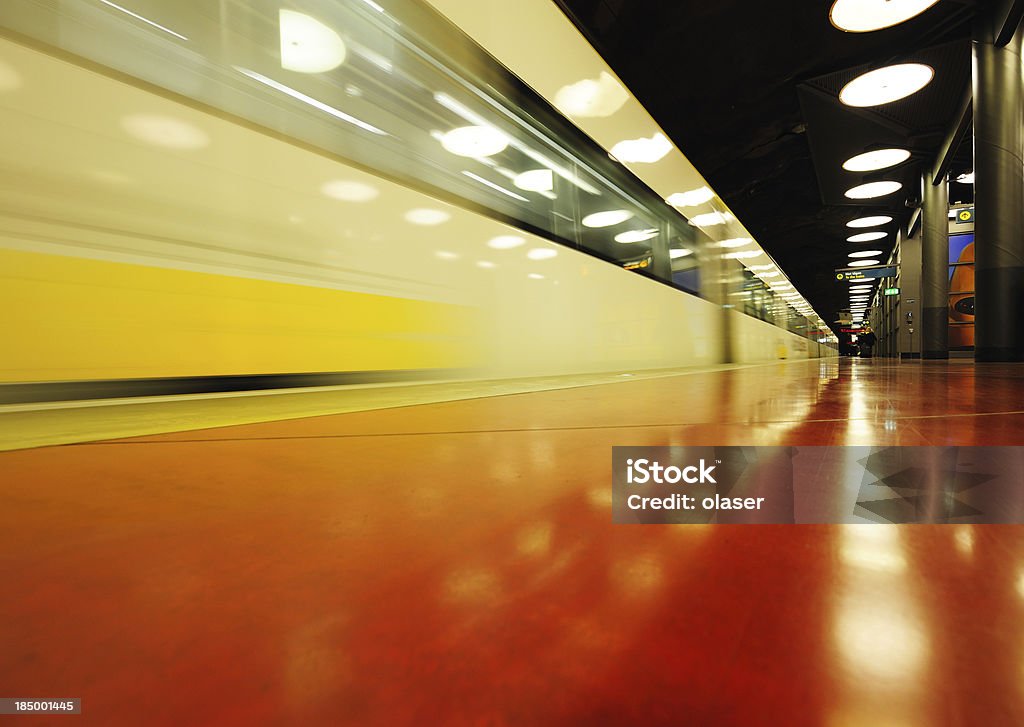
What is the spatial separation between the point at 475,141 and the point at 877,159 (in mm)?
7759

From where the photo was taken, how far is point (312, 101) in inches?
66.0

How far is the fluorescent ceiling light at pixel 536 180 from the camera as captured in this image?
8.94ft

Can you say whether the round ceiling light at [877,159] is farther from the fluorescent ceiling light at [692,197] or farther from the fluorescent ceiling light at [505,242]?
the fluorescent ceiling light at [505,242]

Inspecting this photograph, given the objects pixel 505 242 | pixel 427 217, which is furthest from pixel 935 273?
pixel 427 217

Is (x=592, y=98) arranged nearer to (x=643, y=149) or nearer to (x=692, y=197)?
(x=643, y=149)

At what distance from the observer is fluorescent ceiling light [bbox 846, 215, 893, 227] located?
10109 millimetres

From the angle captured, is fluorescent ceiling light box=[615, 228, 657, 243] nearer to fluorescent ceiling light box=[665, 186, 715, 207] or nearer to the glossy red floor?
fluorescent ceiling light box=[665, 186, 715, 207]

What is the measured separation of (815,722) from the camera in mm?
105

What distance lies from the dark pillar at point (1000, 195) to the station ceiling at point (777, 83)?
663 millimetres

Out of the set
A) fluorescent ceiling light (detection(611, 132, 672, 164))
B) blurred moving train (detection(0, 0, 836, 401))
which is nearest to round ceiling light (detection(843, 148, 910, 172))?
fluorescent ceiling light (detection(611, 132, 672, 164))

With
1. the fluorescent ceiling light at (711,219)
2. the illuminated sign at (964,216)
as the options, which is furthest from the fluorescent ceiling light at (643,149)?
the illuminated sign at (964,216)

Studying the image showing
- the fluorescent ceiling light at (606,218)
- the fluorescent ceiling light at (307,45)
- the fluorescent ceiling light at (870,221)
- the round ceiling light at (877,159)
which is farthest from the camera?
the fluorescent ceiling light at (870,221)

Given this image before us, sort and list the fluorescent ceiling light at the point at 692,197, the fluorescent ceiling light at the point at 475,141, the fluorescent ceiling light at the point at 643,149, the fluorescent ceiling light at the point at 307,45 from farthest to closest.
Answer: the fluorescent ceiling light at the point at 692,197 → the fluorescent ceiling light at the point at 643,149 → the fluorescent ceiling light at the point at 475,141 → the fluorescent ceiling light at the point at 307,45

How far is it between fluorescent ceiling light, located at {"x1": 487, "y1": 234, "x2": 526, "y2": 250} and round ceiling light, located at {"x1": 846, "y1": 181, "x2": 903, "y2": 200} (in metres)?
8.88
